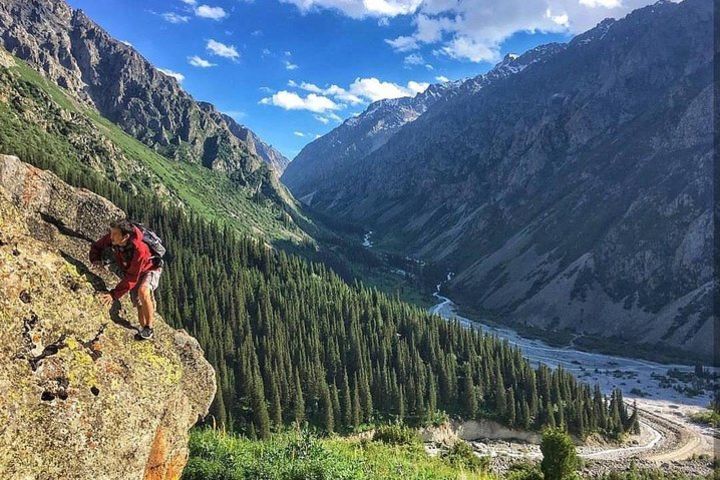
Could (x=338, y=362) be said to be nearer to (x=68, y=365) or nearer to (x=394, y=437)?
(x=394, y=437)

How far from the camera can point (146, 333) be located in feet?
43.5

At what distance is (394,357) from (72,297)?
104527 mm

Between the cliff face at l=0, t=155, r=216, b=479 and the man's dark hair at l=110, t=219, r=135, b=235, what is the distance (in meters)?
1.36

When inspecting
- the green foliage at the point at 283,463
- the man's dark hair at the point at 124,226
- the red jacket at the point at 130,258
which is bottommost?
the green foliage at the point at 283,463

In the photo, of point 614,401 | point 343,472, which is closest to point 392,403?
point 614,401

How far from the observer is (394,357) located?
112 meters

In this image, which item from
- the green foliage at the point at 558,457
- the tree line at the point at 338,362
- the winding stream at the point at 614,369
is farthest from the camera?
the winding stream at the point at 614,369

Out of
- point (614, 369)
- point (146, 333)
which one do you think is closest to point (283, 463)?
point (146, 333)

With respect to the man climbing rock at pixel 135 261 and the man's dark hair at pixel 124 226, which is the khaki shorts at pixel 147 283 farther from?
the man's dark hair at pixel 124 226

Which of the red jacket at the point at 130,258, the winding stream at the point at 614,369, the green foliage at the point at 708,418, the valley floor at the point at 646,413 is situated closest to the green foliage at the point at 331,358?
the valley floor at the point at 646,413

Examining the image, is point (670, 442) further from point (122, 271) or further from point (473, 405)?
point (122, 271)

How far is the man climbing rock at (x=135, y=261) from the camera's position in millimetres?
13250

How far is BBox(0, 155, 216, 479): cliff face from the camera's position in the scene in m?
9.88

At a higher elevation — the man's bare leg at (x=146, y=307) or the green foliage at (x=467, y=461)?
the man's bare leg at (x=146, y=307)
